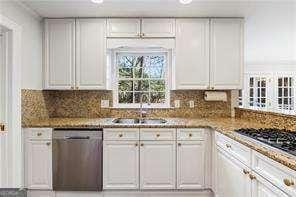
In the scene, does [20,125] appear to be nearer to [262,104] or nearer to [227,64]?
[227,64]

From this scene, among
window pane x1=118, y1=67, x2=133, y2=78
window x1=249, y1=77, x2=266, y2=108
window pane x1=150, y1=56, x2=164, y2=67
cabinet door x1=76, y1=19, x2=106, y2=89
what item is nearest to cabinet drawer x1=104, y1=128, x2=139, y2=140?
cabinet door x1=76, y1=19, x2=106, y2=89

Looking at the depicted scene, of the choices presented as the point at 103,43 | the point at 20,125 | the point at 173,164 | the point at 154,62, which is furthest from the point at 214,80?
the point at 20,125

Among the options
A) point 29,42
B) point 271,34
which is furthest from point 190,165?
point 271,34

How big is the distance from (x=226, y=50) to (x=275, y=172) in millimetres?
2549

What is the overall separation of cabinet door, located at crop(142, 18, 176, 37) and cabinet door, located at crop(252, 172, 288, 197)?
2.42 meters

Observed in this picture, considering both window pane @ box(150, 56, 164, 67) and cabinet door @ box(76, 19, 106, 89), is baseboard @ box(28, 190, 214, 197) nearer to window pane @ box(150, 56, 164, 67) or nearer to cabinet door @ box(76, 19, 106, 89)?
cabinet door @ box(76, 19, 106, 89)

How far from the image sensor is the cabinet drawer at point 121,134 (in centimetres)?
368

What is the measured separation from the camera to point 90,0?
3.48 metres

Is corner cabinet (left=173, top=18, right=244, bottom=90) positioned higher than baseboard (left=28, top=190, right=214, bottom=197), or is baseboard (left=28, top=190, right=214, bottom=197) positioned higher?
corner cabinet (left=173, top=18, right=244, bottom=90)

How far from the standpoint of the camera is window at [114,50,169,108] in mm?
4617

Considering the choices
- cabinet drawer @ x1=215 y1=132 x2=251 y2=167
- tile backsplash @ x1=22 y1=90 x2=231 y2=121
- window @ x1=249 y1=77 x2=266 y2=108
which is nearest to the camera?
cabinet drawer @ x1=215 y1=132 x2=251 y2=167

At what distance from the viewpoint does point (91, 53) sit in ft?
13.8

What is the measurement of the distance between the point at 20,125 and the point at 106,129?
93 centimetres

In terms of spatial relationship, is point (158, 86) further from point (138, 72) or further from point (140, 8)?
point (140, 8)
